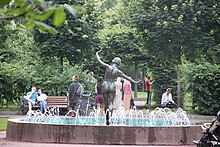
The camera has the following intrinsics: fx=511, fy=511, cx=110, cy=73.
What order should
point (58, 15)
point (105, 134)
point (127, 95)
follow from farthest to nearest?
point (127, 95), point (105, 134), point (58, 15)

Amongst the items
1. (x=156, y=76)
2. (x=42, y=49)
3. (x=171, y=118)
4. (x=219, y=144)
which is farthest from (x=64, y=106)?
(x=219, y=144)

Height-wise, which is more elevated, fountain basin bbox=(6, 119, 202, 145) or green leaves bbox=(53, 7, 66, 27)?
green leaves bbox=(53, 7, 66, 27)

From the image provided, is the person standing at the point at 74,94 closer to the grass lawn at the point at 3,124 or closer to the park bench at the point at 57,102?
the grass lawn at the point at 3,124

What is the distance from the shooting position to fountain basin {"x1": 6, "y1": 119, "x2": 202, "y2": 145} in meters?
12.6

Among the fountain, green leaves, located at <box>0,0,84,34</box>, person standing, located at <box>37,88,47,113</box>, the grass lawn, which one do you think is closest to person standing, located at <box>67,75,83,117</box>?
the grass lawn

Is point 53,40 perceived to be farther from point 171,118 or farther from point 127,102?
point 171,118

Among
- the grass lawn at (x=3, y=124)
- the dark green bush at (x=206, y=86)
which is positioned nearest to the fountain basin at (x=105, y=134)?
the grass lawn at (x=3, y=124)

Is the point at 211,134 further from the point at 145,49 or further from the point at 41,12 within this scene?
the point at 145,49

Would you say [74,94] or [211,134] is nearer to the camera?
[211,134]

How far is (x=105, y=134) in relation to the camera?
41.3ft

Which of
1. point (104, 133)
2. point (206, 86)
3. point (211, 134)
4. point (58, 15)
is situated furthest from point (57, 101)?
point (58, 15)

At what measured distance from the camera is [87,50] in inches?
1253

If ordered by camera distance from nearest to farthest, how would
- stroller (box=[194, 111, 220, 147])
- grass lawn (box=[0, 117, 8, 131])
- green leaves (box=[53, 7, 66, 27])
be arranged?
1. green leaves (box=[53, 7, 66, 27])
2. stroller (box=[194, 111, 220, 147])
3. grass lawn (box=[0, 117, 8, 131])

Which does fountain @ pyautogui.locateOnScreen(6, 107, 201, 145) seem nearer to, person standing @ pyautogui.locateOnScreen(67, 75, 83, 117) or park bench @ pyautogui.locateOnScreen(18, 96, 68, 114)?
person standing @ pyautogui.locateOnScreen(67, 75, 83, 117)
